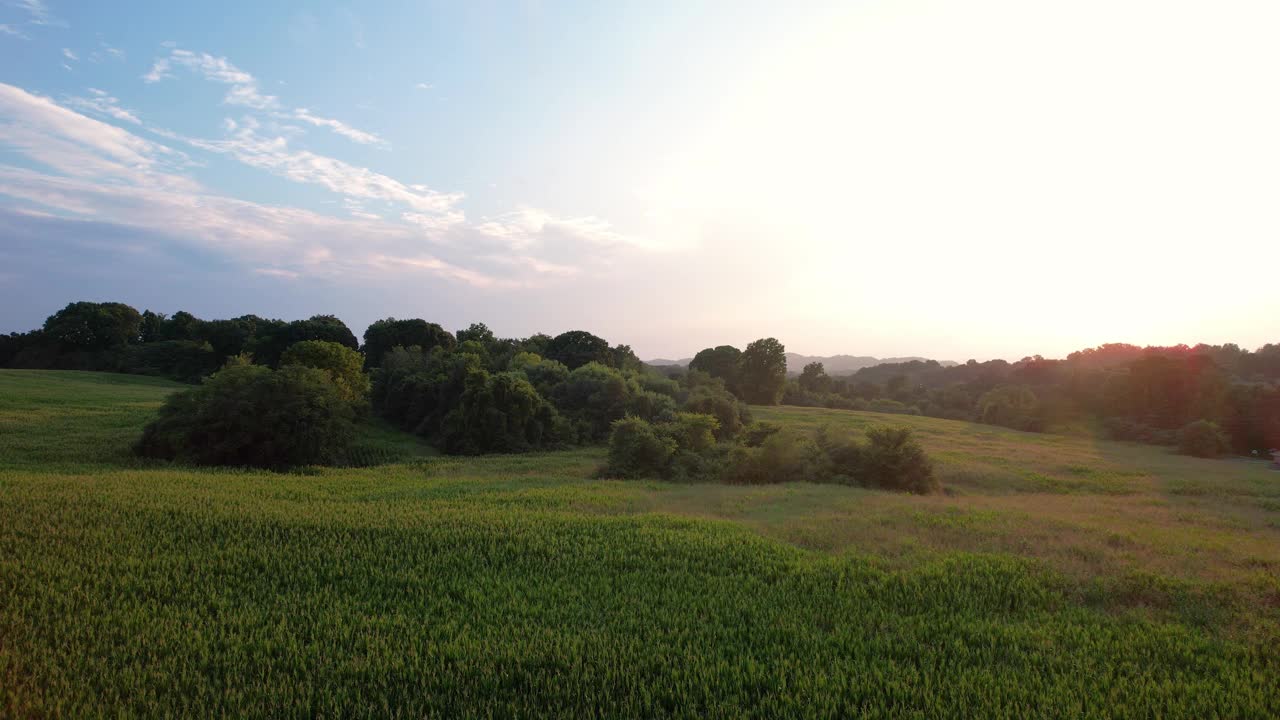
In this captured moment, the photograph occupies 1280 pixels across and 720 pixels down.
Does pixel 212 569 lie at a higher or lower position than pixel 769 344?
lower

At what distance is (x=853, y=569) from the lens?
11852mm

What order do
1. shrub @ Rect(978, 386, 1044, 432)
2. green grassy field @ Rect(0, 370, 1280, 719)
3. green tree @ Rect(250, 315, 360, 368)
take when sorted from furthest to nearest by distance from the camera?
shrub @ Rect(978, 386, 1044, 432)
green tree @ Rect(250, 315, 360, 368)
green grassy field @ Rect(0, 370, 1280, 719)

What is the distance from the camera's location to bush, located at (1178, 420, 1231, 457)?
44.9 meters

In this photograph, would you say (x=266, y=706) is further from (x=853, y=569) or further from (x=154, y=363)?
(x=154, y=363)

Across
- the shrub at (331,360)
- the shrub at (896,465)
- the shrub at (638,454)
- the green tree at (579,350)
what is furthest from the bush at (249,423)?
the green tree at (579,350)

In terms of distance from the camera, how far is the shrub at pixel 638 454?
89.4 ft

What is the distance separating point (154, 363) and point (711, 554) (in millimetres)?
72672

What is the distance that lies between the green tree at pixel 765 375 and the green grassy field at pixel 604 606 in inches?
2218

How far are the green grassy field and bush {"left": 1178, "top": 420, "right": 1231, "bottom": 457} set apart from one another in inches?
1304

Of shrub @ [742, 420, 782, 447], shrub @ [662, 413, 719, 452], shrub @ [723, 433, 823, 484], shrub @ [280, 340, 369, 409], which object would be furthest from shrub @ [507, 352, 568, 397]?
shrub @ [723, 433, 823, 484]

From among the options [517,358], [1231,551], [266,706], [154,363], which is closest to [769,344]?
[517,358]

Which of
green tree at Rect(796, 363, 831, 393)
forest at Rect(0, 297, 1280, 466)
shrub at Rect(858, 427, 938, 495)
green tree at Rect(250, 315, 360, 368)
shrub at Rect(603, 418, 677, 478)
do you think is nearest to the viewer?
shrub at Rect(858, 427, 938, 495)

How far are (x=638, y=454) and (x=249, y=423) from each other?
15803 millimetres

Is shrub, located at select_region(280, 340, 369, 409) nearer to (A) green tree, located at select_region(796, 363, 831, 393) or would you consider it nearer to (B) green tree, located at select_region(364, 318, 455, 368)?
(B) green tree, located at select_region(364, 318, 455, 368)
